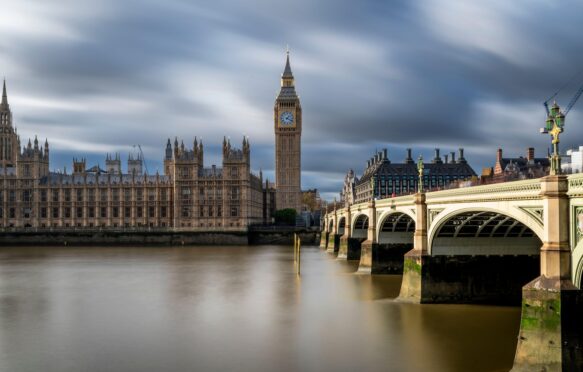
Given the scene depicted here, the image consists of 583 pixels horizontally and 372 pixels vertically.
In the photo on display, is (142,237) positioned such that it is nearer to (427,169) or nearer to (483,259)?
(427,169)

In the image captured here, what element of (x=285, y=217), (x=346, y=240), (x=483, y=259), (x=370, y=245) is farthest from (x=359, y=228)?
(x=285, y=217)

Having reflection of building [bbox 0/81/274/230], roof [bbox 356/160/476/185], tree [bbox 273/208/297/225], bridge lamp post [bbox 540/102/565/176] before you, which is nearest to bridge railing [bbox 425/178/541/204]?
bridge lamp post [bbox 540/102/565/176]

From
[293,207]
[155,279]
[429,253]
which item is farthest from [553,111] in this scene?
[293,207]

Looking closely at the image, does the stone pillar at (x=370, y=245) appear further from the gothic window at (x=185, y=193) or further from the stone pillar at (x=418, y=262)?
the gothic window at (x=185, y=193)

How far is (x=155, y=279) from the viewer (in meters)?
57.9

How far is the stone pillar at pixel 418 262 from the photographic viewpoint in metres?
39.6

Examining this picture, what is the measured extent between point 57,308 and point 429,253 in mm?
22411

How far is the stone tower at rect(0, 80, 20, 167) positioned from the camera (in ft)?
538

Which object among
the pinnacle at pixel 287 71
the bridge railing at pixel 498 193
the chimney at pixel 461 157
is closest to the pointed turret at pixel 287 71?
the pinnacle at pixel 287 71

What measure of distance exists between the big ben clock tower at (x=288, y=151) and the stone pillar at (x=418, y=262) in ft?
407

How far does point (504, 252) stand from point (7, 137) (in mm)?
151615

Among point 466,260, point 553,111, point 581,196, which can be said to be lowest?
point 466,260

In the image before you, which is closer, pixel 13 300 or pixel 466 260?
pixel 466 260

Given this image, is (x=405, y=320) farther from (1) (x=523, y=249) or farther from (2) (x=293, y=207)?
(2) (x=293, y=207)
